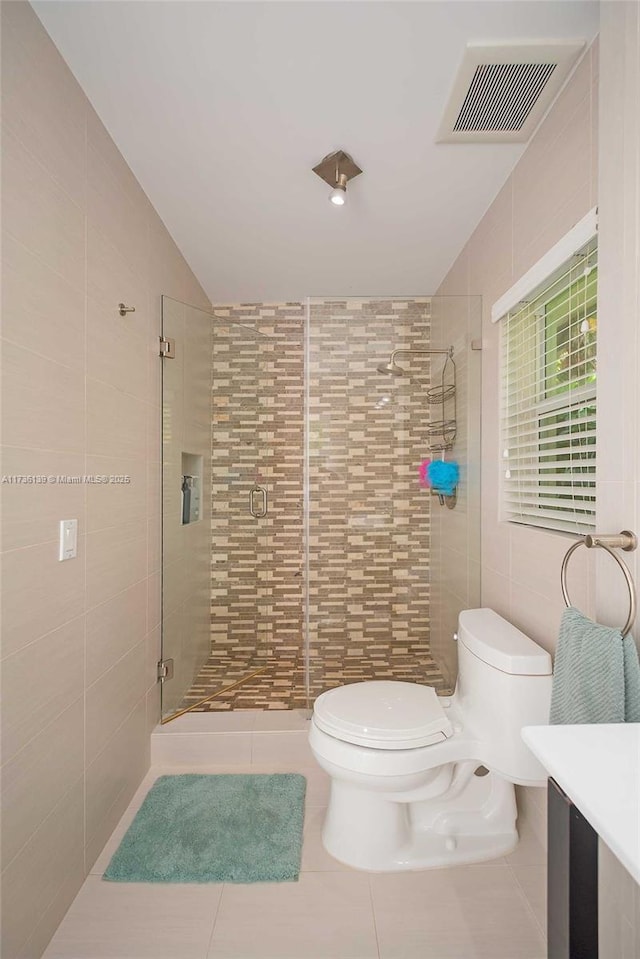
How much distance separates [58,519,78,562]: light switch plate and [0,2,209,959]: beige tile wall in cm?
3

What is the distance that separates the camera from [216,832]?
6.50 feet

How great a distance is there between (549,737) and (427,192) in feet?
6.98

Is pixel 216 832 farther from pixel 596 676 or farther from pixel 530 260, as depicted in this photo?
pixel 530 260

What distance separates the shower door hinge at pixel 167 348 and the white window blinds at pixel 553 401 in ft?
4.99

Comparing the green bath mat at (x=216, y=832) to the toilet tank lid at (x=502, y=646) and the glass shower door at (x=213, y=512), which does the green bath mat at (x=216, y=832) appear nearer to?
the glass shower door at (x=213, y=512)

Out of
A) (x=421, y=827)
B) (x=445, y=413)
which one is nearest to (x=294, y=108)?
(x=445, y=413)

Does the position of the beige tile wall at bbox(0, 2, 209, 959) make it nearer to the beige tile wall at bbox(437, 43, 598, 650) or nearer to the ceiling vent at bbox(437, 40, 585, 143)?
the ceiling vent at bbox(437, 40, 585, 143)

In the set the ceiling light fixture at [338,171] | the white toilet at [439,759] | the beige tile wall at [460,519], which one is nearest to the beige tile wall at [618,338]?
the white toilet at [439,759]

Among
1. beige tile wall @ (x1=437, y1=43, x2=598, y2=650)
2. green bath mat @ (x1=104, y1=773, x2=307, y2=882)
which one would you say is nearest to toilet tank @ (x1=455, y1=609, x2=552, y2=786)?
beige tile wall @ (x1=437, y1=43, x2=598, y2=650)

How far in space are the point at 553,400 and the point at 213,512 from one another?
6.05ft

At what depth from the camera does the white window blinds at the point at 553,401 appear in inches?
63.7

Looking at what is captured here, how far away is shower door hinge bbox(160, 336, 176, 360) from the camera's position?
8.38 feet

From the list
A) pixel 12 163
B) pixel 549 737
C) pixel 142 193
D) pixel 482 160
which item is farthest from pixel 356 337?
pixel 549 737

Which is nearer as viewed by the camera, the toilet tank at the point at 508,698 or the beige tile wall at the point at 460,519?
the toilet tank at the point at 508,698
